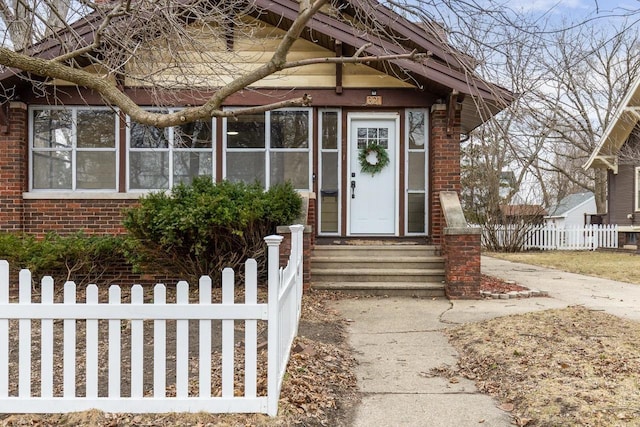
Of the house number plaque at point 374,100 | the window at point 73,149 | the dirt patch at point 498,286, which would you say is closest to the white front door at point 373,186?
the house number plaque at point 374,100

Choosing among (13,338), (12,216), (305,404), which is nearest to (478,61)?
(305,404)

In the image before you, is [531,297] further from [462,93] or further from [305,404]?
[305,404]

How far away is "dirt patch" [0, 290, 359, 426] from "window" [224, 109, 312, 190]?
4591mm

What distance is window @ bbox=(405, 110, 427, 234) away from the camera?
10062mm

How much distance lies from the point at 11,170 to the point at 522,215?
62.6ft

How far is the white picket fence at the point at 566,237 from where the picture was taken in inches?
895

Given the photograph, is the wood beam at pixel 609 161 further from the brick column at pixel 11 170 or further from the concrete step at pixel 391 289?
the brick column at pixel 11 170

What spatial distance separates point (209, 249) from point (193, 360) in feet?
11.7

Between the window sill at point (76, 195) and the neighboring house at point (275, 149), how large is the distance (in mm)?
18

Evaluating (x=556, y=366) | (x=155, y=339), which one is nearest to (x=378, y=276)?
(x=556, y=366)

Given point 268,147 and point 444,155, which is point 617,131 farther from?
point 268,147

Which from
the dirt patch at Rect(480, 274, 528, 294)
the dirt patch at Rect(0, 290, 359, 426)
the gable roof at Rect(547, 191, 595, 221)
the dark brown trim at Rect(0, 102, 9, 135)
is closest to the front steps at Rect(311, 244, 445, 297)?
the dirt patch at Rect(480, 274, 528, 294)

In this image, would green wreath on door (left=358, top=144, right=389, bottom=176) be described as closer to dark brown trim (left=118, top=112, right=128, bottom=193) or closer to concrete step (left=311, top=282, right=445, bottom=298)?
concrete step (left=311, top=282, right=445, bottom=298)

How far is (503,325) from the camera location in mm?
6020
